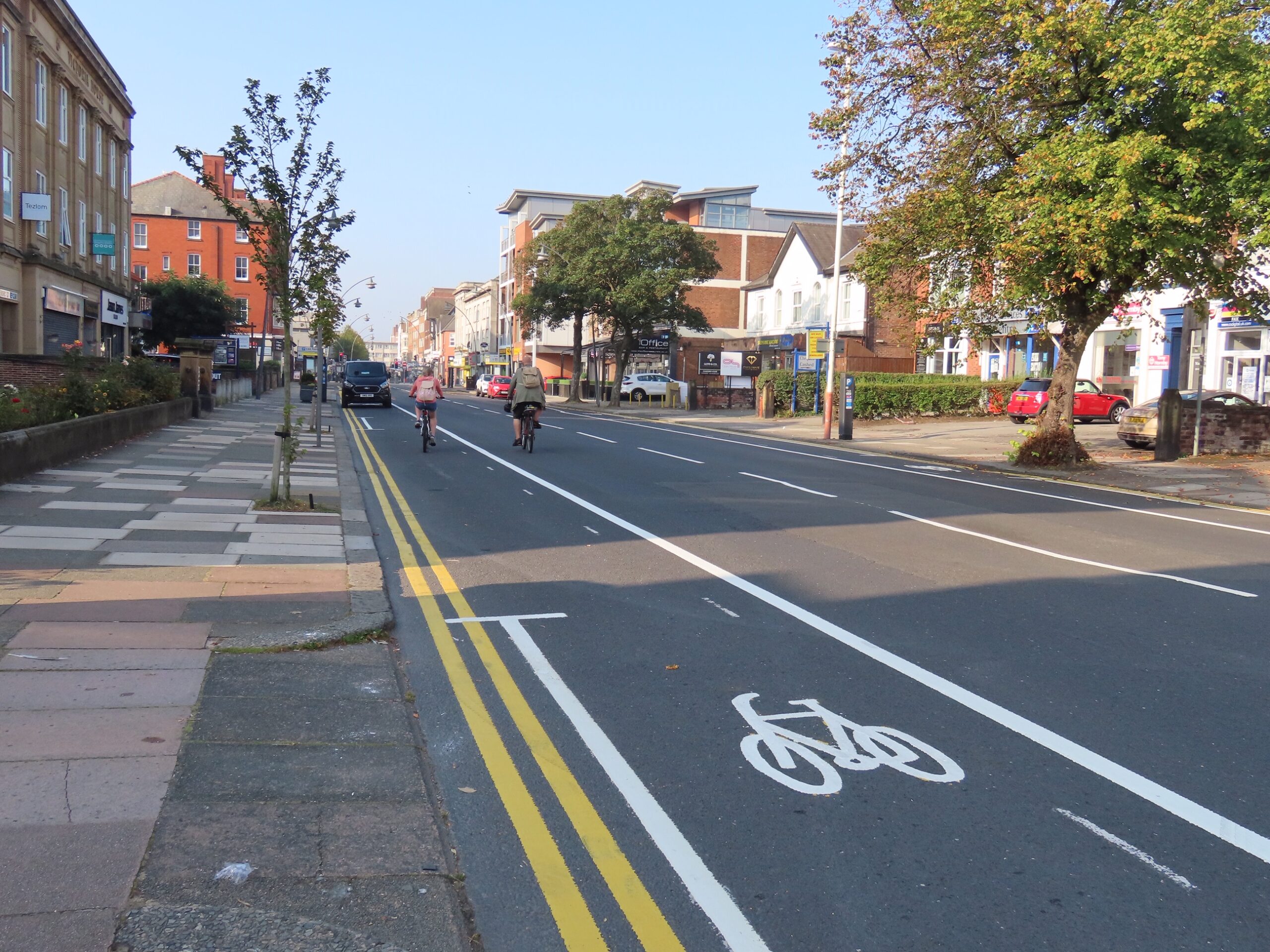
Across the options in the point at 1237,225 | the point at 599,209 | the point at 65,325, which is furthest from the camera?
the point at 599,209

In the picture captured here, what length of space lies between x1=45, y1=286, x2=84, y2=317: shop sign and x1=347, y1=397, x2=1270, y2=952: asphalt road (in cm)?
2970

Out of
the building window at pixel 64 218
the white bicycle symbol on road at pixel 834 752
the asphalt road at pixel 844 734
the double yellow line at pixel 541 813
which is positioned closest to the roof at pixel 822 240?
the building window at pixel 64 218

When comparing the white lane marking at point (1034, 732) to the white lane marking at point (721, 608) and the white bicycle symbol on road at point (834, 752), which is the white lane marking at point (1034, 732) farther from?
the white bicycle symbol on road at point (834, 752)

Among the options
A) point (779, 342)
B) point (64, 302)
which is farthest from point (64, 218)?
point (779, 342)

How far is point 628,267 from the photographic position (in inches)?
1999

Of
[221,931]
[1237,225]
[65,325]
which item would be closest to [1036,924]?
[221,931]

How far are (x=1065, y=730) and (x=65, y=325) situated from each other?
40.2 meters

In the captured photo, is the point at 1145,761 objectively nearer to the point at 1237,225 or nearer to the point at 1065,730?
the point at 1065,730

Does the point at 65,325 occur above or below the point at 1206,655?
above

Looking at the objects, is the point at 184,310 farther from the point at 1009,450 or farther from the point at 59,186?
the point at 1009,450

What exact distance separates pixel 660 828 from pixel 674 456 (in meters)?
17.3

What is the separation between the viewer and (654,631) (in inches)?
281

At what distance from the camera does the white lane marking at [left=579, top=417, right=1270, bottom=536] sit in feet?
44.3

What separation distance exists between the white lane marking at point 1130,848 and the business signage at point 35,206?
3545 cm
